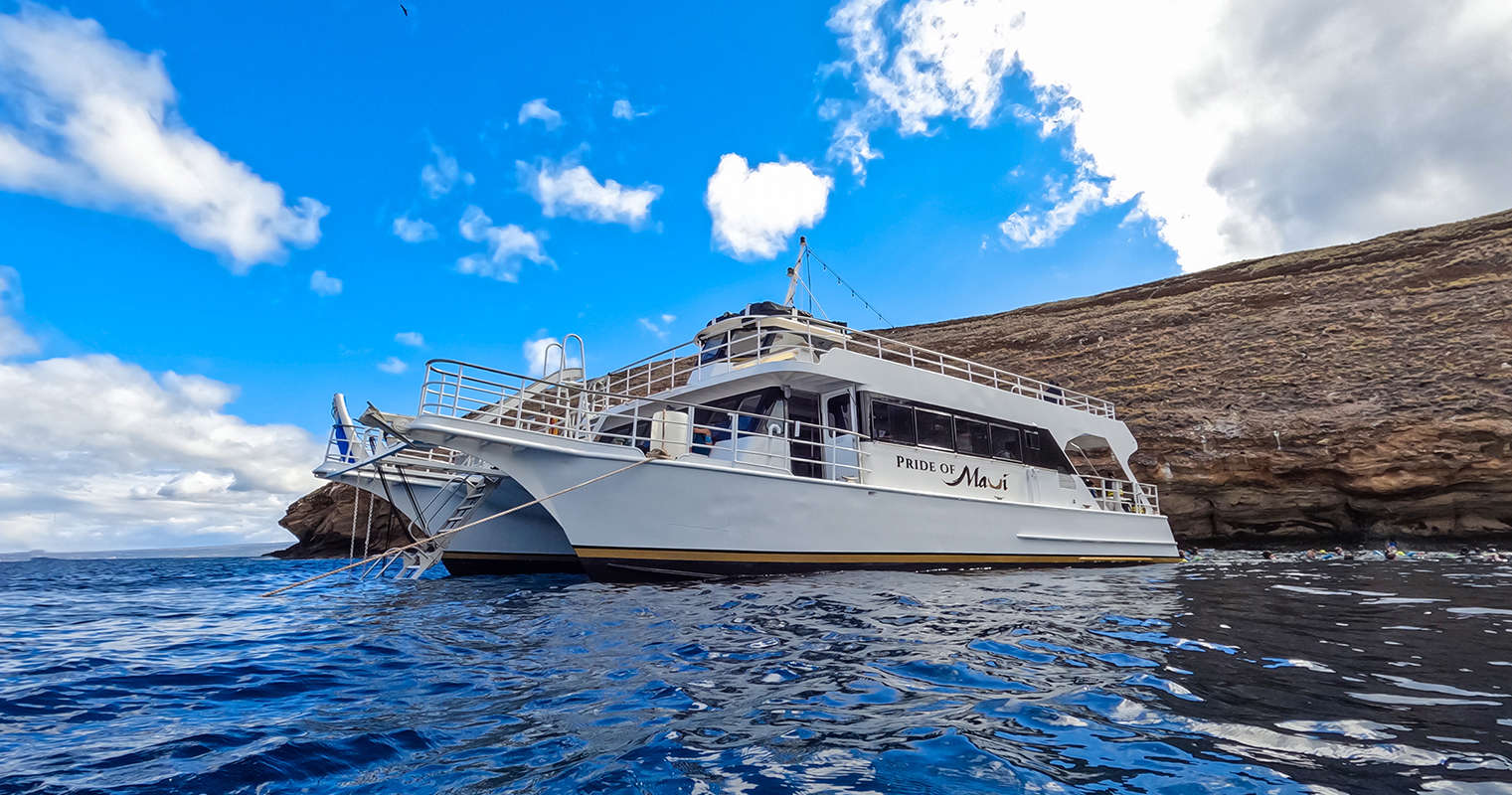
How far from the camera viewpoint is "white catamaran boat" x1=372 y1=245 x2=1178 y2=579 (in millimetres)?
8383

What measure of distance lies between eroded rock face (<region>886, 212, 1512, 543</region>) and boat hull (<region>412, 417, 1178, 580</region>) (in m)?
14.4

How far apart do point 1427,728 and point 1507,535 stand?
20918 mm

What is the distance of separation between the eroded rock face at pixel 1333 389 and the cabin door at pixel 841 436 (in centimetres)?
1476

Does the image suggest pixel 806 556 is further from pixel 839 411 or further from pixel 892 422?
pixel 892 422

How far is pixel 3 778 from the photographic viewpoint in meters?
2.51

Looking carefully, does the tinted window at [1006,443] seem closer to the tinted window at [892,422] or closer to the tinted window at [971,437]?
the tinted window at [971,437]

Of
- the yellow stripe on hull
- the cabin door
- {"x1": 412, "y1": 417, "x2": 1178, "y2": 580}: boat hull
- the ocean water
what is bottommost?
the ocean water

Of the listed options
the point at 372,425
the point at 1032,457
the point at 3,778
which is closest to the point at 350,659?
the point at 3,778

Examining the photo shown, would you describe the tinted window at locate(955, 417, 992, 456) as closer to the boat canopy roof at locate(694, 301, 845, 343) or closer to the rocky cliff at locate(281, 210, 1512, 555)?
the boat canopy roof at locate(694, 301, 845, 343)

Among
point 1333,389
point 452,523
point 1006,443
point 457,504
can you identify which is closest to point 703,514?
point 452,523

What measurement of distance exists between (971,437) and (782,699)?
8.91 m

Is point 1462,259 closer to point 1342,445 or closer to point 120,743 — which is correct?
point 1342,445

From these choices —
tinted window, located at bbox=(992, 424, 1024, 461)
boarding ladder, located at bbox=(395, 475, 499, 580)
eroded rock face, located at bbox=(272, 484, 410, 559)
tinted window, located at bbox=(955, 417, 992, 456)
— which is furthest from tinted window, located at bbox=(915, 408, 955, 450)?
eroded rock face, located at bbox=(272, 484, 410, 559)

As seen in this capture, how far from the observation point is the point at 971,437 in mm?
11703
